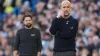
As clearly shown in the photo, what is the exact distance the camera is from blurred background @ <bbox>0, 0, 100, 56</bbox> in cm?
1766

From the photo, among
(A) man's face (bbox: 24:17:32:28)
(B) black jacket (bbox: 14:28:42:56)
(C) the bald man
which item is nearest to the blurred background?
(B) black jacket (bbox: 14:28:42:56)

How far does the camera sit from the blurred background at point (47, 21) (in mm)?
17656

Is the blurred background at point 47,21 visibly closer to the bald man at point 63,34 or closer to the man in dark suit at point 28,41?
the man in dark suit at point 28,41

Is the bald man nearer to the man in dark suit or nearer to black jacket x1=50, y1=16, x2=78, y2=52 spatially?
black jacket x1=50, y1=16, x2=78, y2=52

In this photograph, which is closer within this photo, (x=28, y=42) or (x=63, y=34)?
(x=63, y=34)

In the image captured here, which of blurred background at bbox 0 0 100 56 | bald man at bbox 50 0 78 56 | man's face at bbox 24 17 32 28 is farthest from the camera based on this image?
blurred background at bbox 0 0 100 56

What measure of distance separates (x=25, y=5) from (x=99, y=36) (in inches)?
199

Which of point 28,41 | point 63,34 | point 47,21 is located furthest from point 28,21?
point 47,21

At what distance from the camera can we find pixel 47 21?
20141 mm

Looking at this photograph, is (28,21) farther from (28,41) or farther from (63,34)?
(63,34)

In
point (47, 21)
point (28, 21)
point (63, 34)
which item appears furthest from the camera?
point (47, 21)

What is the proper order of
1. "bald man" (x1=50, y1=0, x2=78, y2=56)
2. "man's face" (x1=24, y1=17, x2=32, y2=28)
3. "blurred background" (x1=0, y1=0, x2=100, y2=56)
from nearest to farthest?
"bald man" (x1=50, y1=0, x2=78, y2=56), "man's face" (x1=24, y1=17, x2=32, y2=28), "blurred background" (x1=0, y1=0, x2=100, y2=56)

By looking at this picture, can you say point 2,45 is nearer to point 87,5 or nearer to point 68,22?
point 87,5

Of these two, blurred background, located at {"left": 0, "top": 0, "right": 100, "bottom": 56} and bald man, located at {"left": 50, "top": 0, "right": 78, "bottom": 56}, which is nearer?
bald man, located at {"left": 50, "top": 0, "right": 78, "bottom": 56}
